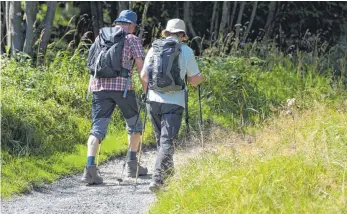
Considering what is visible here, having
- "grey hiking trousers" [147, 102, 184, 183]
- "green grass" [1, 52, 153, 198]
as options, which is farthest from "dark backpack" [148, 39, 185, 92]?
"green grass" [1, 52, 153, 198]

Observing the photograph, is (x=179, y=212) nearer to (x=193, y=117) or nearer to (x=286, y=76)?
(x=193, y=117)

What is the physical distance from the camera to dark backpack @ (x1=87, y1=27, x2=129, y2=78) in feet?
23.1

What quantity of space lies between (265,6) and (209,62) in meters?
5.09

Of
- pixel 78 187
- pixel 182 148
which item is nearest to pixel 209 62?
pixel 182 148

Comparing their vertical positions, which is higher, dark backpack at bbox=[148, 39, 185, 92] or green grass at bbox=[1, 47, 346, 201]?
dark backpack at bbox=[148, 39, 185, 92]

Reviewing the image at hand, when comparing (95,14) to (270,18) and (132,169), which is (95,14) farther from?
(132,169)

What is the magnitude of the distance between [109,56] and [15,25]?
15.0 feet

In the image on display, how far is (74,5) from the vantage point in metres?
16.0

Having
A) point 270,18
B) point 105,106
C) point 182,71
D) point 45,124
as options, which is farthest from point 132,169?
point 270,18

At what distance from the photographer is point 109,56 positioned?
7.04 metres

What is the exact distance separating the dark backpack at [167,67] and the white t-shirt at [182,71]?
61 millimetres

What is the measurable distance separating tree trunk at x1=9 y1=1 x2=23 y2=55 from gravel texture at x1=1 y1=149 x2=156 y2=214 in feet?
13.2

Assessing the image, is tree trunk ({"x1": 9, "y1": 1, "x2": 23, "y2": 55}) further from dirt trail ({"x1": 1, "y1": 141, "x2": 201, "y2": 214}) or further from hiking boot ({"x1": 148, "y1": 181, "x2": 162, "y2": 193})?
hiking boot ({"x1": 148, "y1": 181, "x2": 162, "y2": 193})

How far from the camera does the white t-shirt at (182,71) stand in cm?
668
